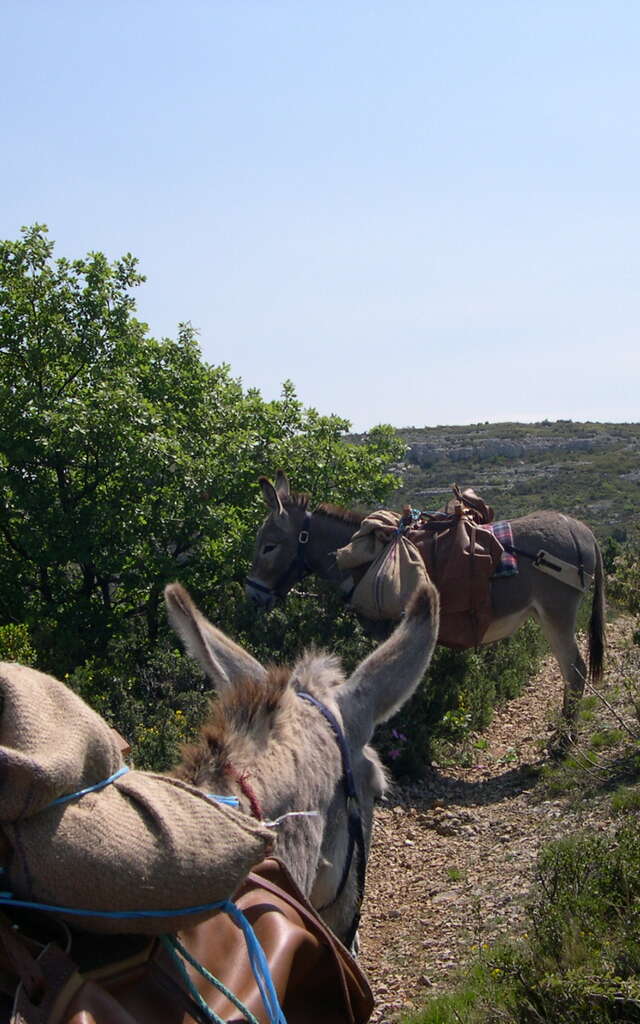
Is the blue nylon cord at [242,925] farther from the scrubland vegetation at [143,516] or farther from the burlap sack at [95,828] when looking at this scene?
the scrubland vegetation at [143,516]

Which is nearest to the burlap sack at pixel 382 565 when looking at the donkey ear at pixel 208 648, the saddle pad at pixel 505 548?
the saddle pad at pixel 505 548

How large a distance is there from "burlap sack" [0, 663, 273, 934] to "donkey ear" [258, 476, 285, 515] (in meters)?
7.08

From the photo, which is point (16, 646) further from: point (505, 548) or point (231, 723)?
point (231, 723)

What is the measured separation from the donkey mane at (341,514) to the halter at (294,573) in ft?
0.47

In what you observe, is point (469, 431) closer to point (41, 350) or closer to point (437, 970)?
point (41, 350)

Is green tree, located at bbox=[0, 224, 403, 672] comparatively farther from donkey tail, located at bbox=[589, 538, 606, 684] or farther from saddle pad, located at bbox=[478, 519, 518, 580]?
donkey tail, located at bbox=[589, 538, 606, 684]

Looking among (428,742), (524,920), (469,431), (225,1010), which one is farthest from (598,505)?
(225,1010)

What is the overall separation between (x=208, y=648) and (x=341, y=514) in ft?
20.3

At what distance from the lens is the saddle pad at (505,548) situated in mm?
8453

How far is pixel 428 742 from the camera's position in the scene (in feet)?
26.2

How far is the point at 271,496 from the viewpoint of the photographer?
9.12 metres

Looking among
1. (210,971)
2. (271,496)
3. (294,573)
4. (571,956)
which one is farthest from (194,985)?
(271,496)

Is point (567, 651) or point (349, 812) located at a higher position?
point (349, 812)

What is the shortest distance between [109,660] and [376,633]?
2.32 m
